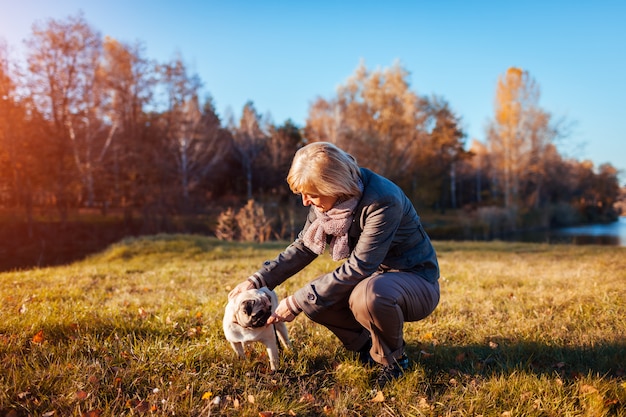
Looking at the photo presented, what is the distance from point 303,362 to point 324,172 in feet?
4.80

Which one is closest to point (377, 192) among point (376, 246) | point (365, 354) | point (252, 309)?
point (376, 246)

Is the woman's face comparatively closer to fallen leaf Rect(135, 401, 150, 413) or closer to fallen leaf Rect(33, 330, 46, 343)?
fallen leaf Rect(135, 401, 150, 413)

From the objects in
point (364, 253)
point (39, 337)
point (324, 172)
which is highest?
point (324, 172)

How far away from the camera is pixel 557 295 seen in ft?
16.5

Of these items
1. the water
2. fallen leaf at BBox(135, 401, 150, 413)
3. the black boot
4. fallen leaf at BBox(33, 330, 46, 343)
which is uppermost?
fallen leaf at BBox(33, 330, 46, 343)

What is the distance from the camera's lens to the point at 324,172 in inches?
102

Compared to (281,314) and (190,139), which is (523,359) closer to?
(281,314)

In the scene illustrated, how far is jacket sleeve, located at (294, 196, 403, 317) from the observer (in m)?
2.67

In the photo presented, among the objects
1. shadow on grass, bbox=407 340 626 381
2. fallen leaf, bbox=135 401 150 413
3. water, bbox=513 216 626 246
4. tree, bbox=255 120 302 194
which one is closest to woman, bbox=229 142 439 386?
shadow on grass, bbox=407 340 626 381

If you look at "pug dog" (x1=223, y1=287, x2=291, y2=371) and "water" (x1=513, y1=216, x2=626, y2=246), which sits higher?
"pug dog" (x1=223, y1=287, x2=291, y2=371)

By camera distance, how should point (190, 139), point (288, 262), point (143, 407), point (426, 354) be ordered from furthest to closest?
point (190, 139), point (426, 354), point (288, 262), point (143, 407)

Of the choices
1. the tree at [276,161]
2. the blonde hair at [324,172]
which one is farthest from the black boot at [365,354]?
the tree at [276,161]

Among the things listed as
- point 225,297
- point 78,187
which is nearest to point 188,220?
point 78,187

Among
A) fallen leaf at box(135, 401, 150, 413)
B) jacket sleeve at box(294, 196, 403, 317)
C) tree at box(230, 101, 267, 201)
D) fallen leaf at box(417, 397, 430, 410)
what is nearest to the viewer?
fallen leaf at box(135, 401, 150, 413)
